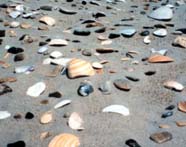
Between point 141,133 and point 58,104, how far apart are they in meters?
0.57

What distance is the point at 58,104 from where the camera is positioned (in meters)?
2.72

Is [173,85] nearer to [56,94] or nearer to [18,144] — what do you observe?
[56,94]

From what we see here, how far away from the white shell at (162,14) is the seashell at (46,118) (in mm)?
1787

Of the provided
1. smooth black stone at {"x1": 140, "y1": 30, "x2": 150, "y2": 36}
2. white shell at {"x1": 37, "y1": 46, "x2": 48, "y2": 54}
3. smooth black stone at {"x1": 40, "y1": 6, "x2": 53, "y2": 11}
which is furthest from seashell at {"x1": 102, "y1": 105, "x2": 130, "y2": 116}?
smooth black stone at {"x1": 40, "y1": 6, "x2": 53, "y2": 11}

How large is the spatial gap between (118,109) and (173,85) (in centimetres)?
47

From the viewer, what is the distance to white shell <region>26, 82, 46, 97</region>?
286 cm

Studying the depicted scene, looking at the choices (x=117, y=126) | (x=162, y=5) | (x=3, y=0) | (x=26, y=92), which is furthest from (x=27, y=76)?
(x=162, y=5)

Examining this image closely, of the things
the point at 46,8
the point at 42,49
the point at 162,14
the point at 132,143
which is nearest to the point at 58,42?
the point at 42,49

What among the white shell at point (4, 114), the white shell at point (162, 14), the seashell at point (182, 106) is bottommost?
the white shell at point (4, 114)

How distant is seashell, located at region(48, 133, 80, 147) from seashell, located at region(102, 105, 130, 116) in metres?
0.32

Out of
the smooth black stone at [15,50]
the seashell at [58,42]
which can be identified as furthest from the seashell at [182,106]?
the smooth black stone at [15,50]

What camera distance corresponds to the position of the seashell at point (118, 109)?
2.63 m

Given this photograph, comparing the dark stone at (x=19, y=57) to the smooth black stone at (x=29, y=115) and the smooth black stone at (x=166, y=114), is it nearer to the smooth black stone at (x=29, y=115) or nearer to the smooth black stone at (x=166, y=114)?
the smooth black stone at (x=29, y=115)

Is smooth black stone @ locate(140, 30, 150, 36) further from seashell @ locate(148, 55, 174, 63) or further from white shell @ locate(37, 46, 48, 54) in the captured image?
white shell @ locate(37, 46, 48, 54)
